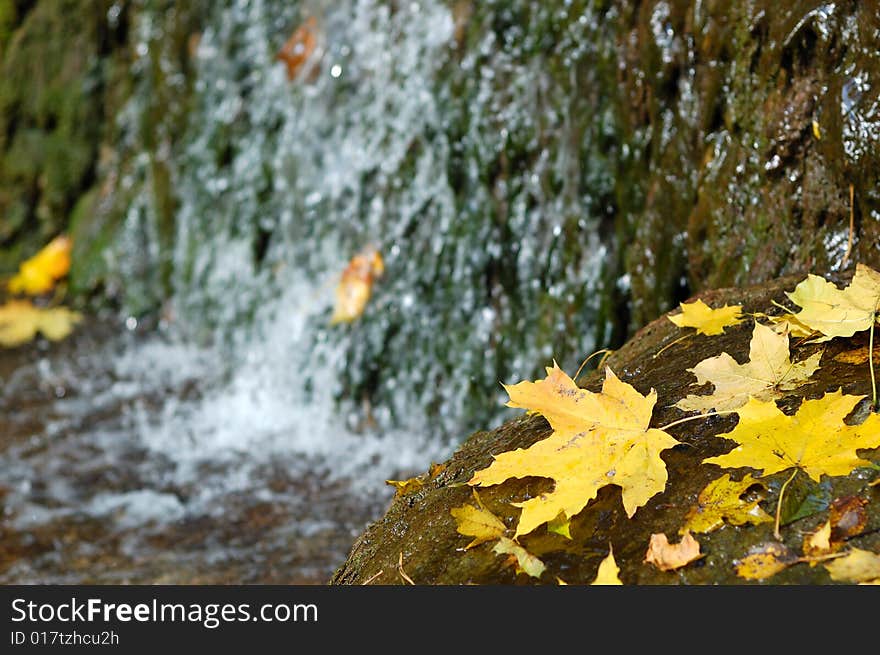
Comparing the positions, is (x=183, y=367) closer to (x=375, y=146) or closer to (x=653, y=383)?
(x=375, y=146)

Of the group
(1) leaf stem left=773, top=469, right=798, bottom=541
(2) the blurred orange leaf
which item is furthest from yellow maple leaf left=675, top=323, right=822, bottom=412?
(2) the blurred orange leaf

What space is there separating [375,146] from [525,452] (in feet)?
9.25

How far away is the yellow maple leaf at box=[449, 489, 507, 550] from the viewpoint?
1.42 m

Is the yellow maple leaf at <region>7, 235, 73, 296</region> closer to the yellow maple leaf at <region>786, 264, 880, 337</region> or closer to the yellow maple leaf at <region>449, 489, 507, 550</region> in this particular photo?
the yellow maple leaf at <region>449, 489, 507, 550</region>

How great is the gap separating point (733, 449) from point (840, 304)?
0.40 m

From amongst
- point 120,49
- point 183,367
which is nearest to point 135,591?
point 183,367

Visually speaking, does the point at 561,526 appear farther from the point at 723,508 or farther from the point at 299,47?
the point at 299,47

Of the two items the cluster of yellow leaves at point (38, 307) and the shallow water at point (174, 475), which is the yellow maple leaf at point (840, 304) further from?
the cluster of yellow leaves at point (38, 307)

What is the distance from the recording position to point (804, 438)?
4.50 feet

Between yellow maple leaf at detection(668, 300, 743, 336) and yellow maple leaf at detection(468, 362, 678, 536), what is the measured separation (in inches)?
16.9

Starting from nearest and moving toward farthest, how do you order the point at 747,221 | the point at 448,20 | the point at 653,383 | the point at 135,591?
the point at 135,591 → the point at 653,383 → the point at 747,221 → the point at 448,20

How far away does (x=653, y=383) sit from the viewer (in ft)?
5.62

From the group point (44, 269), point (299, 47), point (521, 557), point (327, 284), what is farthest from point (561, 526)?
point (44, 269)

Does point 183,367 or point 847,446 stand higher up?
point 183,367
